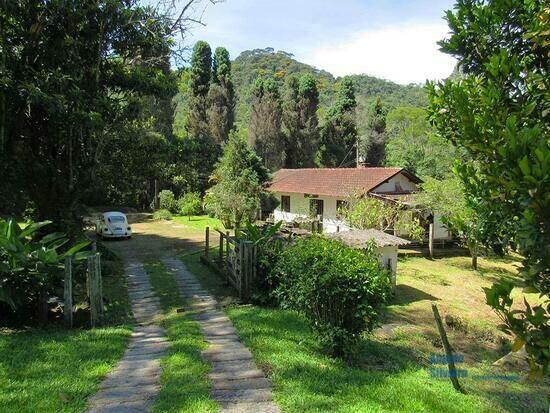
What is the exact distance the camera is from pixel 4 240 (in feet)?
23.7

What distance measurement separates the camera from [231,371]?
570cm

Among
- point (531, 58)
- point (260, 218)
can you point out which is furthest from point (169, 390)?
point (260, 218)

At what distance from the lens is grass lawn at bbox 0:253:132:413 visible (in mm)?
4660

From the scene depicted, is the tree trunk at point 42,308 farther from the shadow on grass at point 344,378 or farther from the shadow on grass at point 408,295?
the shadow on grass at point 408,295

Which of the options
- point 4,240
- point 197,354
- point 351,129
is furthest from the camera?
point 351,129

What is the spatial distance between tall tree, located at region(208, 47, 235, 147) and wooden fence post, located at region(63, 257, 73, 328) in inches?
1320

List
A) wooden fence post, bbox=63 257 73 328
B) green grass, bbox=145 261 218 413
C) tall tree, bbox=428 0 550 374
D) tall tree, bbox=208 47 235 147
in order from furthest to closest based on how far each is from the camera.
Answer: tall tree, bbox=208 47 235 147 → wooden fence post, bbox=63 257 73 328 → green grass, bbox=145 261 218 413 → tall tree, bbox=428 0 550 374

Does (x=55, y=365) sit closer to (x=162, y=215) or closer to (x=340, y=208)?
(x=340, y=208)

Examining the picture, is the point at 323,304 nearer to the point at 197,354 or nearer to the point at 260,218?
the point at 197,354

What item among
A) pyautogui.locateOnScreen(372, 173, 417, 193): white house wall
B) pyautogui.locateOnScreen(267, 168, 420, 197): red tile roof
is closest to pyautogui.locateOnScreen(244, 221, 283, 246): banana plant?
pyautogui.locateOnScreen(267, 168, 420, 197): red tile roof

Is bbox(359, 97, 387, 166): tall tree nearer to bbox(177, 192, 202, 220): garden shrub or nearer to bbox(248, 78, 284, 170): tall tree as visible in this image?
bbox(248, 78, 284, 170): tall tree

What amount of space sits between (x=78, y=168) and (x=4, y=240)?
6.50 m

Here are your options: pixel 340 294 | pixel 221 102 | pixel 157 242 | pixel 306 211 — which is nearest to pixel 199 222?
pixel 306 211

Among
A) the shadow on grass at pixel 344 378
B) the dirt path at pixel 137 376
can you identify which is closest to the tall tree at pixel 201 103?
the dirt path at pixel 137 376
